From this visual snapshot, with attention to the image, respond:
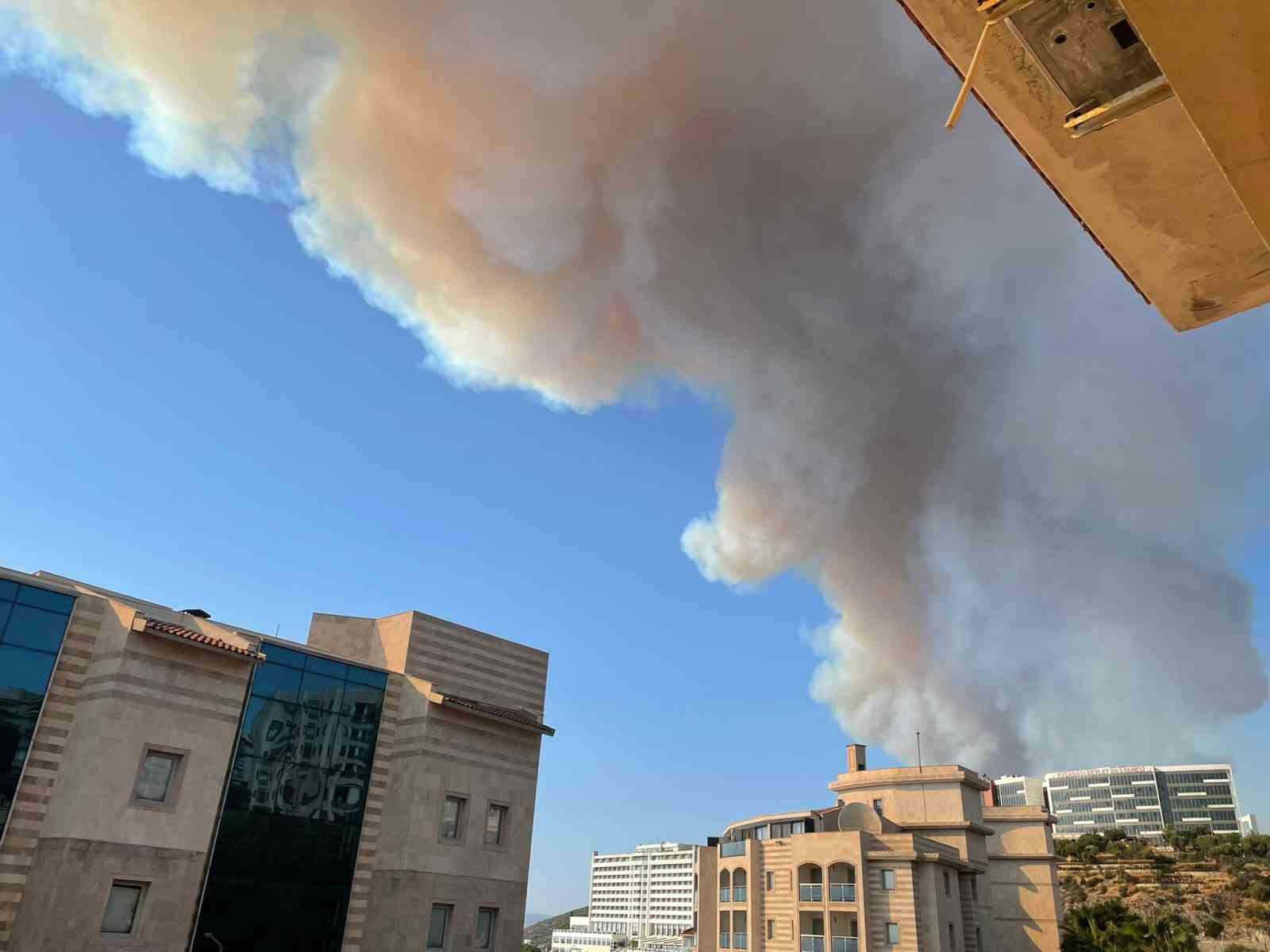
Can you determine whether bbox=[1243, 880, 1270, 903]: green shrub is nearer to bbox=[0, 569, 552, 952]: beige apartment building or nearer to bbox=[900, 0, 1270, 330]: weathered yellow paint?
bbox=[0, 569, 552, 952]: beige apartment building

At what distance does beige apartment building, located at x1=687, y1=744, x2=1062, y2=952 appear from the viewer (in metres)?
47.0

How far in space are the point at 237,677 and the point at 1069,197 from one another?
75.3 feet

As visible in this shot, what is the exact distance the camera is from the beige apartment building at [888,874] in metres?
47.0

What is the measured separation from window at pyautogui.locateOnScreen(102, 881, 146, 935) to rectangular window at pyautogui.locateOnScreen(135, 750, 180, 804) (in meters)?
1.89

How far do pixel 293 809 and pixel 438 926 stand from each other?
20.8 feet

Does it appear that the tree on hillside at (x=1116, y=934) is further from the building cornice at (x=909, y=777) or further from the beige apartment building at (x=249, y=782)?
the beige apartment building at (x=249, y=782)

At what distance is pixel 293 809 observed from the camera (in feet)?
81.3

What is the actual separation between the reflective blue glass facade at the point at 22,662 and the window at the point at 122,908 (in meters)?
2.91

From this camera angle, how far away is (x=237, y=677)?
911 inches

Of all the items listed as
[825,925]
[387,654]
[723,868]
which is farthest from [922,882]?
[387,654]

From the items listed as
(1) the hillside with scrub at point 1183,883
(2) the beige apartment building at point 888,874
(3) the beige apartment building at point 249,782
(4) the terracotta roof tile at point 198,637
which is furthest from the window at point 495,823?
(1) the hillside with scrub at point 1183,883

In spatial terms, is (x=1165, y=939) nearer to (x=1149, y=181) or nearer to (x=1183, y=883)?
(x=1183, y=883)

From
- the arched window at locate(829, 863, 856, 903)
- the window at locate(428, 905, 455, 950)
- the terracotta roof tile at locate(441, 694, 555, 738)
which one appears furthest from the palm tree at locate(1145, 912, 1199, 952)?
the window at locate(428, 905, 455, 950)

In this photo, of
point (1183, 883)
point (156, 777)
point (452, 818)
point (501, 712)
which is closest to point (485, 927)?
point (452, 818)
